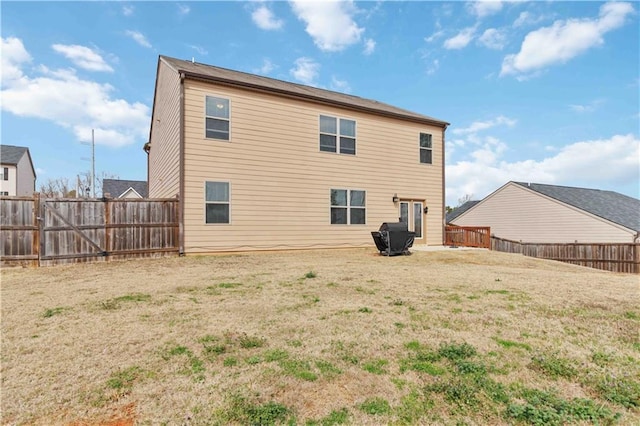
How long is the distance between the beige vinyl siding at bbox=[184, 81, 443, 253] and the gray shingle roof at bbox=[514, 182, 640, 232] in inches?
478

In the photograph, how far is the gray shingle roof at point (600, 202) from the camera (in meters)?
18.1

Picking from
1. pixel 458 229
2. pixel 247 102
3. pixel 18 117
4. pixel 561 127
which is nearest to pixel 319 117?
pixel 247 102

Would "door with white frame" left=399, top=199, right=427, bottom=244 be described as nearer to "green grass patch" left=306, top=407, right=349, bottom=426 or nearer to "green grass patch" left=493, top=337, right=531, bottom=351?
"green grass patch" left=493, top=337, right=531, bottom=351

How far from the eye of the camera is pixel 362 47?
550 inches

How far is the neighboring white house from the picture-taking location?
2966 centimetres

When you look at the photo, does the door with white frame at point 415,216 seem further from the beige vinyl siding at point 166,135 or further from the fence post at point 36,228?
the fence post at point 36,228

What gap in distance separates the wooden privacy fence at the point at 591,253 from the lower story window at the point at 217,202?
1309 centimetres

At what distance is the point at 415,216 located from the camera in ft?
44.8

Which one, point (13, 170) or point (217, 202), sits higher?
point (13, 170)

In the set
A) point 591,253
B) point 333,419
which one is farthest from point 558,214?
point 333,419

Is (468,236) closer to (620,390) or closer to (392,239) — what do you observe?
(392,239)

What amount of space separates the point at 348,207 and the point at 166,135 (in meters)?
7.39

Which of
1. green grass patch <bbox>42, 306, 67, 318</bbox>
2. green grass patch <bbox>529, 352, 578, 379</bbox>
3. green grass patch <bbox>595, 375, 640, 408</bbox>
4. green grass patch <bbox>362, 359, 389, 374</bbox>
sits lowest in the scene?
green grass patch <bbox>595, 375, 640, 408</bbox>

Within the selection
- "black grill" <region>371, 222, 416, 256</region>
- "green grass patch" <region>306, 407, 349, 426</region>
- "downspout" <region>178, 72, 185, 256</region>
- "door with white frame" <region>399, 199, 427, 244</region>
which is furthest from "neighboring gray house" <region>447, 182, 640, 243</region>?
"green grass patch" <region>306, 407, 349, 426</region>
